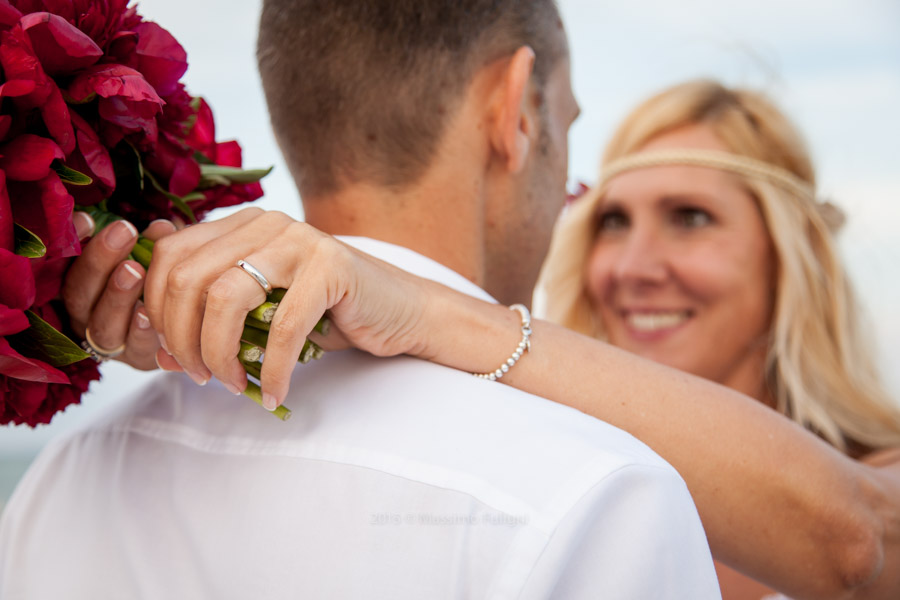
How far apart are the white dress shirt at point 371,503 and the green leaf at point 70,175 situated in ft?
1.35

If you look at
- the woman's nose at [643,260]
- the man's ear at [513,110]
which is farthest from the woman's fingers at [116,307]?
the woman's nose at [643,260]

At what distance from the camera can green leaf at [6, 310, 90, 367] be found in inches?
35.1

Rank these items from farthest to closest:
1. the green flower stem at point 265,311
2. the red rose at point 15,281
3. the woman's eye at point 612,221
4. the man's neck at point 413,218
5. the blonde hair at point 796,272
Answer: the woman's eye at point 612,221 → the blonde hair at point 796,272 → the man's neck at point 413,218 → the green flower stem at point 265,311 → the red rose at point 15,281

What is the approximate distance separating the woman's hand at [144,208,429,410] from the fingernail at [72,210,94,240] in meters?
0.11

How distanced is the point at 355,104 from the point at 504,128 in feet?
0.87

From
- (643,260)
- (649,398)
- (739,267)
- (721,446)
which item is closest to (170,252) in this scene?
(649,398)

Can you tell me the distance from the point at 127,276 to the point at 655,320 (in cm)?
209

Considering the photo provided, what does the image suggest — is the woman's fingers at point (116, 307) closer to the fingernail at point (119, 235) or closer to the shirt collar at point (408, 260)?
the fingernail at point (119, 235)

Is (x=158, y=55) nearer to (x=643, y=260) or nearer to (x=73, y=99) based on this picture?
(x=73, y=99)

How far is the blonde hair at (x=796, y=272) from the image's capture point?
2.52 m

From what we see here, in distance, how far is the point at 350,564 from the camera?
2.98ft

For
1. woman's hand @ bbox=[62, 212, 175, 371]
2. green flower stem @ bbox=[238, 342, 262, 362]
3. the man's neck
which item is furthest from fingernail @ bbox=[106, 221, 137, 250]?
the man's neck

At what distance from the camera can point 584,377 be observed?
3.84ft

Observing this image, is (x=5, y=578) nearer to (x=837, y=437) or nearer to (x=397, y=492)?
(x=397, y=492)
